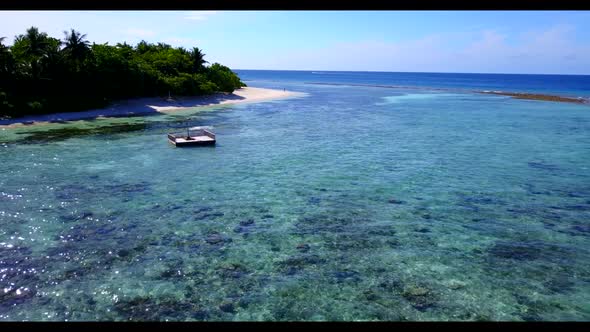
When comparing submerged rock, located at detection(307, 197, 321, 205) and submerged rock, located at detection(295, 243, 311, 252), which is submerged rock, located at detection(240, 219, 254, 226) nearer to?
submerged rock, located at detection(295, 243, 311, 252)

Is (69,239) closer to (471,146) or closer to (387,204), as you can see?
(387,204)

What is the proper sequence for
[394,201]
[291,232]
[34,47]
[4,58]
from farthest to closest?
[34,47]
[4,58]
[394,201]
[291,232]

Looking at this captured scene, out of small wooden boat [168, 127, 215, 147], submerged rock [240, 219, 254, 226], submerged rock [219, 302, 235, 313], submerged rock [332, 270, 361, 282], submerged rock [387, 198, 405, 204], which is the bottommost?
submerged rock [219, 302, 235, 313]

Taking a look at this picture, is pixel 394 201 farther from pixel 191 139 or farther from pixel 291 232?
pixel 191 139

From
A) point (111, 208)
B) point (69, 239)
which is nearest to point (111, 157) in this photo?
point (111, 208)

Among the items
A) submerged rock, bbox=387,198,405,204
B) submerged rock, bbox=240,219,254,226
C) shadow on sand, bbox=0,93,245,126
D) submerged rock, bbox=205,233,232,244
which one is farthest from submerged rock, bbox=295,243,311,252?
shadow on sand, bbox=0,93,245,126

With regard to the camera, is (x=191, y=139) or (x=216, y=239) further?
(x=191, y=139)

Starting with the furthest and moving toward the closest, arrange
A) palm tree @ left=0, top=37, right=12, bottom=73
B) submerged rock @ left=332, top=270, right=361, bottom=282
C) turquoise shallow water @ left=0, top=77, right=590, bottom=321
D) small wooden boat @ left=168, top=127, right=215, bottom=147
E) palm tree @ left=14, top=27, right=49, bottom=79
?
1. palm tree @ left=14, top=27, right=49, bottom=79
2. palm tree @ left=0, top=37, right=12, bottom=73
3. small wooden boat @ left=168, top=127, right=215, bottom=147
4. submerged rock @ left=332, top=270, right=361, bottom=282
5. turquoise shallow water @ left=0, top=77, right=590, bottom=321

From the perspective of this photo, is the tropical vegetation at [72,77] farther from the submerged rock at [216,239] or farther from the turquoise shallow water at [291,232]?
the submerged rock at [216,239]

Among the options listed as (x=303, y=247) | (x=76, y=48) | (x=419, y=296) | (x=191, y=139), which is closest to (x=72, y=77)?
(x=76, y=48)
